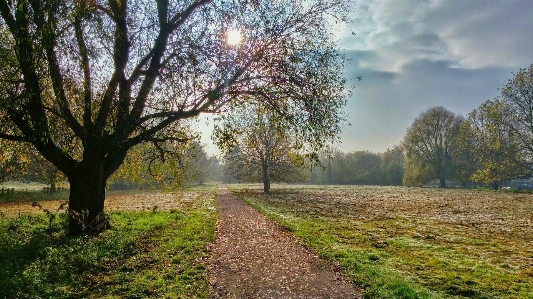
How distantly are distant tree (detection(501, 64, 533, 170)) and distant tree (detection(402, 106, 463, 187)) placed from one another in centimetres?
3329

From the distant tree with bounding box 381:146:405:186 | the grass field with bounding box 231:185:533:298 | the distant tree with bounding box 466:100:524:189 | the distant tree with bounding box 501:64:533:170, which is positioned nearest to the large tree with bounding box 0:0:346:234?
the grass field with bounding box 231:185:533:298

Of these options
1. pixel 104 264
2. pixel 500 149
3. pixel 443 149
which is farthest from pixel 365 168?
pixel 104 264

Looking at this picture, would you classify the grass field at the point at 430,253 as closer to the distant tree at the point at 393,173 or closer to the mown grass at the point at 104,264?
the mown grass at the point at 104,264

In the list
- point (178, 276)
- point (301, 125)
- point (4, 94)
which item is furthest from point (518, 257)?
point (4, 94)

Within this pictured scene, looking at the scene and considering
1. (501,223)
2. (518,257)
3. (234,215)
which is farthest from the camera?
(234,215)

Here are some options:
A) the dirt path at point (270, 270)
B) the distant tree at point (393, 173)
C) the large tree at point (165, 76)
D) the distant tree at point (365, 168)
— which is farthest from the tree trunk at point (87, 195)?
the distant tree at point (365, 168)

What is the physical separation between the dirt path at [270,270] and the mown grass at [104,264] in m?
0.56

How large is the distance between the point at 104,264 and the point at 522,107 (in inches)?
1827

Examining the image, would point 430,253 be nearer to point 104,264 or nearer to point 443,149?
point 104,264

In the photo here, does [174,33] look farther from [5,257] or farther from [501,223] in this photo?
[501,223]

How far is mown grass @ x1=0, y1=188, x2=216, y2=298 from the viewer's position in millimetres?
7855

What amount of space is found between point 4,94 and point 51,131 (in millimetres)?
1662

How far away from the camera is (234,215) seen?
22.1 m

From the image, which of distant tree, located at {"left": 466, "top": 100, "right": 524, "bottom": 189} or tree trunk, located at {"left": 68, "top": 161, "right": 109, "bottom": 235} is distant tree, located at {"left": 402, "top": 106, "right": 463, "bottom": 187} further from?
tree trunk, located at {"left": 68, "top": 161, "right": 109, "bottom": 235}
